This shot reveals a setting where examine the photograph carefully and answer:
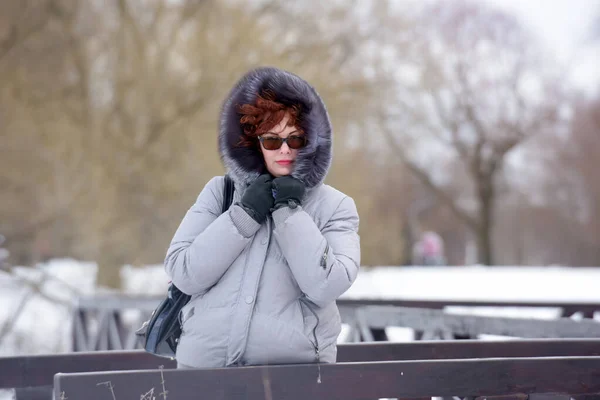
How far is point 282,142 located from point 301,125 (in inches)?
3.3

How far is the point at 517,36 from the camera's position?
34.9 meters

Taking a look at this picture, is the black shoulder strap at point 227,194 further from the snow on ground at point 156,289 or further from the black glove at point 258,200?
the snow on ground at point 156,289

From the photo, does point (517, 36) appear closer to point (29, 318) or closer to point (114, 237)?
point (114, 237)

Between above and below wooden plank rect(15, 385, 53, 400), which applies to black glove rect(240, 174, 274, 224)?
above

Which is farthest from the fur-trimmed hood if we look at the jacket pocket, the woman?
the jacket pocket

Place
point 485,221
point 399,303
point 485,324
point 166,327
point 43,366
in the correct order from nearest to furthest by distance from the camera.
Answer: point 166,327
point 43,366
point 485,324
point 399,303
point 485,221

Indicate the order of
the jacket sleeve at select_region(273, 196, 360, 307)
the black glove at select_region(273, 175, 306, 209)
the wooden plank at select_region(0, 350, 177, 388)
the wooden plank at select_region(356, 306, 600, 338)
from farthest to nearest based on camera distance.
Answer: the wooden plank at select_region(356, 306, 600, 338), the wooden plank at select_region(0, 350, 177, 388), the black glove at select_region(273, 175, 306, 209), the jacket sleeve at select_region(273, 196, 360, 307)

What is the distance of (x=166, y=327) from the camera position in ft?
9.80

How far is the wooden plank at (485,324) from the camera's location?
16.8ft

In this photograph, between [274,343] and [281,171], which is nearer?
[274,343]

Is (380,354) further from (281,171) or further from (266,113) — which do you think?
(266,113)

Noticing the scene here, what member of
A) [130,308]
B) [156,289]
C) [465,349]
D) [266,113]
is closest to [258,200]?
[266,113]

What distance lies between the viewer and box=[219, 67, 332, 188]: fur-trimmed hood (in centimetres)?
297

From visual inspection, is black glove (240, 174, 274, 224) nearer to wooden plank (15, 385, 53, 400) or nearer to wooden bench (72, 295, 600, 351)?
wooden plank (15, 385, 53, 400)
